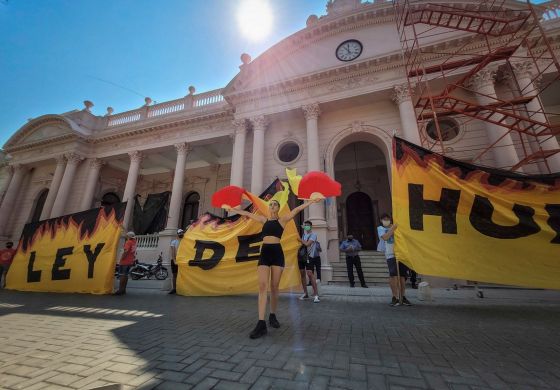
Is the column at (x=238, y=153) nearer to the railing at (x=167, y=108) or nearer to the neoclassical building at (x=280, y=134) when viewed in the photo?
the neoclassical building at (x=280, y=134)

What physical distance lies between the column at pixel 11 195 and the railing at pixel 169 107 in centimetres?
830

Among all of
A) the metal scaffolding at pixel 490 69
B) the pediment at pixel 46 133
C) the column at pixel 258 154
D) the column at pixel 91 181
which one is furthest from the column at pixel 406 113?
the pediment at pixel 46 133

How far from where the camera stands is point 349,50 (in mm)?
12383

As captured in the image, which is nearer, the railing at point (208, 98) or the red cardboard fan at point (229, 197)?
the red cardboard fan at point (229, 197)

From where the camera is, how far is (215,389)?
5.45ft

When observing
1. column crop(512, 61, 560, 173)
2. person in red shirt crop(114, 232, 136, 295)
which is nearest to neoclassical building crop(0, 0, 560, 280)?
column crop(512, 61, 560, 173)

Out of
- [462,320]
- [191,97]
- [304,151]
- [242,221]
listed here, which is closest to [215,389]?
[462,320]

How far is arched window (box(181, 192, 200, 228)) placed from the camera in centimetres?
1916

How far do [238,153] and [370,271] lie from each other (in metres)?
8.80

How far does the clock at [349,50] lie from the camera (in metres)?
12.2

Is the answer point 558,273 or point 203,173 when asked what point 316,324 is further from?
point 203,173

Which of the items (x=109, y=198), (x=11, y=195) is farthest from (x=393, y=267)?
(x=11, y=195)

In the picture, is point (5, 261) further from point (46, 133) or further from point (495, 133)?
point (495, 133)

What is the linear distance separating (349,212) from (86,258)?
13.6 metres
